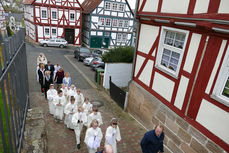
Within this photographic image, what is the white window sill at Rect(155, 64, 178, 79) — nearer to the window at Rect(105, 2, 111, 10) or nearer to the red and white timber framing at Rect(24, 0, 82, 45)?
the window at Rect(105, 2, 111, 10)

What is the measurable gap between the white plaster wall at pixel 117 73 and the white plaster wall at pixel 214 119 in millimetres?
7076

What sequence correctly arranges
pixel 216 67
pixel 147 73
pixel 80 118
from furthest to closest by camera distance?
pixel 147 73
pixel 80 118
pixel 216 67

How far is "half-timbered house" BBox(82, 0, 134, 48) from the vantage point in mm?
29375

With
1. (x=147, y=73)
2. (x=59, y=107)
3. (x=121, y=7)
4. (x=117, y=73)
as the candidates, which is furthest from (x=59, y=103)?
(x=121, y=7)

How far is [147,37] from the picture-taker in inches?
302

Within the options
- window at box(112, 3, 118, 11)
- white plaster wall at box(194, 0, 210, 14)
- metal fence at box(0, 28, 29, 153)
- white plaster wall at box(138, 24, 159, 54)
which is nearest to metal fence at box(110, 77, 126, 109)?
white plaster wall at box(138, 24, 159, 54)

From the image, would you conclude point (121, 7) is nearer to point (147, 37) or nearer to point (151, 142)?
point (147, 37)

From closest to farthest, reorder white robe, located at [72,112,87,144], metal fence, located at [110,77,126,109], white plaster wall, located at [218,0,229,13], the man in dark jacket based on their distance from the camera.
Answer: white plaster wall, located at [218,0,229,13] → the man in dark jacket → white robe, located at [72,112,87,144] → metal fence, located at [110,77,126,109]

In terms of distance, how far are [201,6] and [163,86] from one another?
10.0ft

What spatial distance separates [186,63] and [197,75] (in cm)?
60

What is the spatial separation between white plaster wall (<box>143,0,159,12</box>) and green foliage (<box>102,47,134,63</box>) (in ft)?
14.8

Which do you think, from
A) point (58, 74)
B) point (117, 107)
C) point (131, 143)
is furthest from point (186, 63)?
point (58, 74)

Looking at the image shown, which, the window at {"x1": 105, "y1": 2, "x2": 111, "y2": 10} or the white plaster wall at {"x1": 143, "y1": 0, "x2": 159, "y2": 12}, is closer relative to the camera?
the white plaster wall at {"x1": 143, "y1": 0, "x2": 159, "y2": 12}

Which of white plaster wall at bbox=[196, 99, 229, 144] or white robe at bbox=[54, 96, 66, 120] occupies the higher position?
white plaster wall at bbox=[196, 99, 229, 144]
